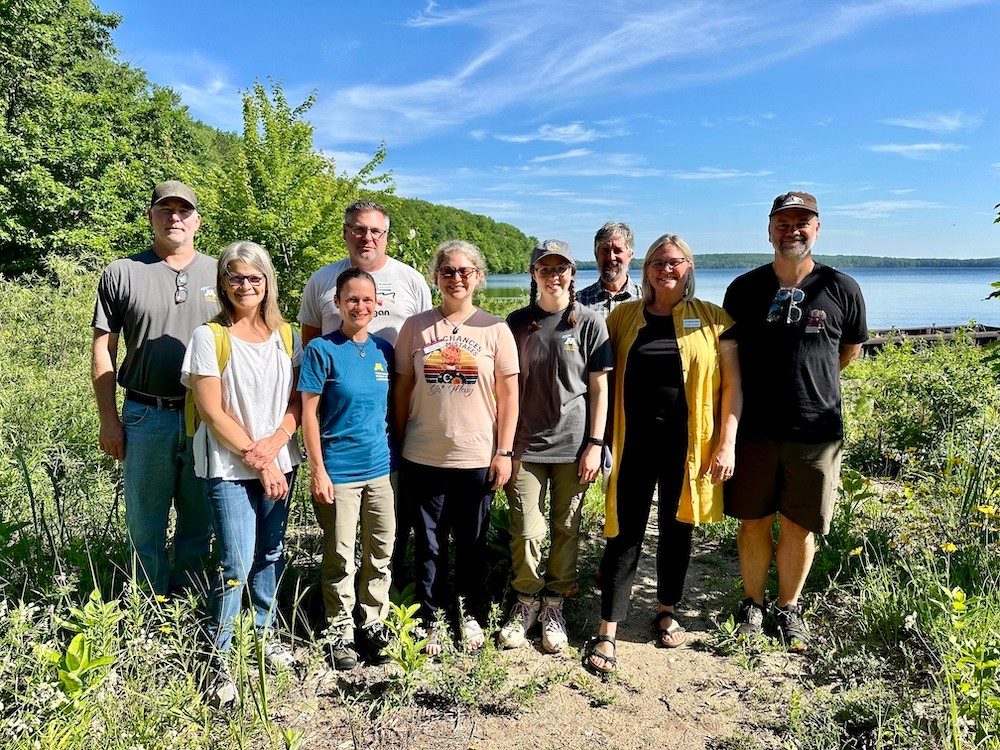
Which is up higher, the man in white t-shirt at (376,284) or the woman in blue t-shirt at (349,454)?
the man in white t-shirt at (376,284)

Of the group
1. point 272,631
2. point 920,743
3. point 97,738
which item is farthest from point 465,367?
point 920,743

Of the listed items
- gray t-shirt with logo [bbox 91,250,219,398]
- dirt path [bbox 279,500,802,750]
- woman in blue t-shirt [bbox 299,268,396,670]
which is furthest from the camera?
gray t-shirt with logo [bbox 91,250,219,398]

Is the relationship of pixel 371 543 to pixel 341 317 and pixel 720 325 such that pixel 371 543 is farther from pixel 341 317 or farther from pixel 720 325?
pixel 720 325

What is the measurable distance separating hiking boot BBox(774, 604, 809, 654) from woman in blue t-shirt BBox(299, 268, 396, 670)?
217 cm

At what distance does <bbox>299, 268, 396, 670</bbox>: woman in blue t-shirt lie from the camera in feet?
9.77

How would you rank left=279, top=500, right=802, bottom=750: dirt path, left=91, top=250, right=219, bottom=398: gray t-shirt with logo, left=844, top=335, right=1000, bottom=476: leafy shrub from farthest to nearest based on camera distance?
left=844, top=335, right=1000, bottom=476: leafy shrub
left=91, top=250, right=219, bottom=398: gray t-shirt with logo
left=279, top=500, right=802, bottom=750: dirt path

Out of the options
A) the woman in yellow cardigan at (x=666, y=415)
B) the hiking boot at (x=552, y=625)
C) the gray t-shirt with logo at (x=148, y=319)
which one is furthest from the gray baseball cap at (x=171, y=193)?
the hiking boot at (x=552, y=625)

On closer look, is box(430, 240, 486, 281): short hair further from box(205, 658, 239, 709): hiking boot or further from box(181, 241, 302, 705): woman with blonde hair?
box(205, 658, 239, 709): hiking boot

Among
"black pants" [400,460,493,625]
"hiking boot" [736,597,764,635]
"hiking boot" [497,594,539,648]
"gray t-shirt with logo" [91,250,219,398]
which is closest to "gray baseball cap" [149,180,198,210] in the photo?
"gray t-shirt with logo" [91,250,219,398]

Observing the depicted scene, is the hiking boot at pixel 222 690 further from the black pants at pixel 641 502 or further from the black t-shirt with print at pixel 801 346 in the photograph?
the black t-shirt with print at pixel 801 346

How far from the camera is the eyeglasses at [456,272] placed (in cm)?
318

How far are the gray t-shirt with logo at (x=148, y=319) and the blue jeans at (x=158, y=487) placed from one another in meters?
0.16

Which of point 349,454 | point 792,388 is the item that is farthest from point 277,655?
point 792,388

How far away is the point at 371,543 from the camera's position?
10.5 ft
